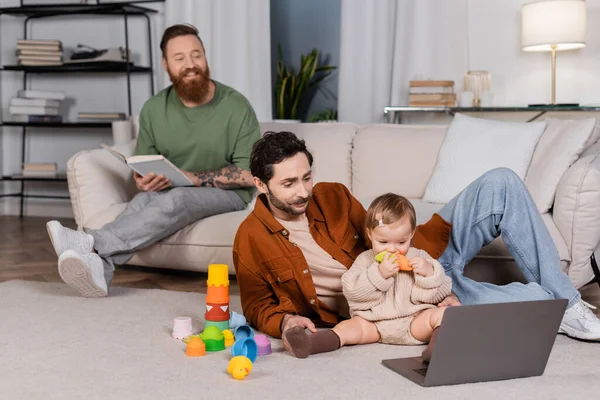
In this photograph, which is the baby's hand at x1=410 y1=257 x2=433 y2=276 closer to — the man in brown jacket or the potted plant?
the man in brown jacket

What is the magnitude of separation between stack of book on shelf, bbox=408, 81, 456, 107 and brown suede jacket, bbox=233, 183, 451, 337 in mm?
2382

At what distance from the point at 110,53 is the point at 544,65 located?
2.80 m

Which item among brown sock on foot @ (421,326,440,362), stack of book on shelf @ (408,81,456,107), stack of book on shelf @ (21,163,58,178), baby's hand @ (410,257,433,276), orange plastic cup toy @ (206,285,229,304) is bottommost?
brown sock on foot @ (421,326,440,362)

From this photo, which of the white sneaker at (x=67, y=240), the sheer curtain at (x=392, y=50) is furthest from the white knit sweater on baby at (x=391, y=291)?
the sheer curtain at (x=392, y=50)

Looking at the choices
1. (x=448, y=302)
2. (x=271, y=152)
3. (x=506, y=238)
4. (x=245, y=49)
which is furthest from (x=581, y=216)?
(x=245, y=49)

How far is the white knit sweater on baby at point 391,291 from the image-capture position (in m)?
2.24

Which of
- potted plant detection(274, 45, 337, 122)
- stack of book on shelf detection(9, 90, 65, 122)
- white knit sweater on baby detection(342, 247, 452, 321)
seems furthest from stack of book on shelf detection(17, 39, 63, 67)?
white knit sweater on baby detection(342, 247, 452, 321)

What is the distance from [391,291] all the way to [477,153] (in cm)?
130

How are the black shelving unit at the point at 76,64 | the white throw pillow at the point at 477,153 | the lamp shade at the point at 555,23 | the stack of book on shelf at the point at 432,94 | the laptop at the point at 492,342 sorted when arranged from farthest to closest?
the black shelving unit at the point at 76,64, the stack of book on shelf at the point at 432,94, the lamp shade at the point at 555,23, the white throw pillow at the point at 477,153, the laptop at the point at 492,342

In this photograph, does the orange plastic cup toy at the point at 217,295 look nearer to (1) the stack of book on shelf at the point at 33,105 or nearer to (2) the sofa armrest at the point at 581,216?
(2) the sofa armrest at the point at 581,216

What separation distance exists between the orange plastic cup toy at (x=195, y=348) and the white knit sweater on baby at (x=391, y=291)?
1.39ft

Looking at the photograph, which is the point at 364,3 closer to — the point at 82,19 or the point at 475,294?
the point at 82,19

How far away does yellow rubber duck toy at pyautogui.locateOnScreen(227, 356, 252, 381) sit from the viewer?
2037mm

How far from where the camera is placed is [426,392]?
1.94m
